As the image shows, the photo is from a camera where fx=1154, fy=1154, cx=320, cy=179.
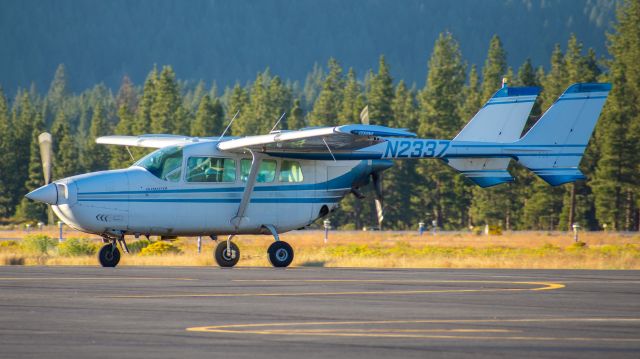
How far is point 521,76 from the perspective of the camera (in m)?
95.3

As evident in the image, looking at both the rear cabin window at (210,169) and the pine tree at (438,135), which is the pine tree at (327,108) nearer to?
the pine tree at (438,135)

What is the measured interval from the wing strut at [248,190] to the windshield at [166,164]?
148cm

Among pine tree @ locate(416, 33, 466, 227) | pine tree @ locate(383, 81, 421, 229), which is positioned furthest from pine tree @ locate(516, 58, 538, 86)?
pine tree @ locate(383, 81, 421, 229)

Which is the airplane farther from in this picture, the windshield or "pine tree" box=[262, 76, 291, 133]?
"pine tree" box=[262, 76, 291, 133]

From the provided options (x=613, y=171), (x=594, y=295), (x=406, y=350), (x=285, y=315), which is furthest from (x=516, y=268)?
(x=613, y=171)

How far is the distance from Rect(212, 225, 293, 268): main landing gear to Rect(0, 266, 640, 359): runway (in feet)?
10.4

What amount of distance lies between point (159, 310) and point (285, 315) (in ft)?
5.39

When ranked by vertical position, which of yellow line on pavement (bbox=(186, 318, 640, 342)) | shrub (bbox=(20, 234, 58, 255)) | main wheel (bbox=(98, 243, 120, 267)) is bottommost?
yellow line on pavement (bbox=(186, 318, 640, 342))

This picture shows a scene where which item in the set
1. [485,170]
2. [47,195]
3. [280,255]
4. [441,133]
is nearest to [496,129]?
[485,170]

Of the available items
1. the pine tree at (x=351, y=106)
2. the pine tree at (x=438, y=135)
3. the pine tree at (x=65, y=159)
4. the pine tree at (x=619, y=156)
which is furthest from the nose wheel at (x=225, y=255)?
the pine tree at (x=65, y=159)

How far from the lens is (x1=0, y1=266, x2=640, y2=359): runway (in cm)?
1139

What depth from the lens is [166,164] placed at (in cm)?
2388

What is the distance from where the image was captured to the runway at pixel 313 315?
11391 mm

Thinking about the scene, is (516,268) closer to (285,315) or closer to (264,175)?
(264,175)
